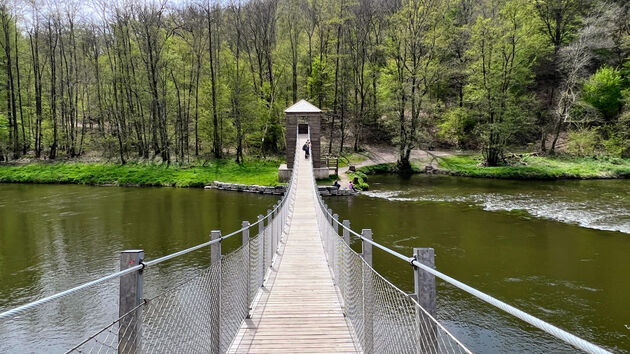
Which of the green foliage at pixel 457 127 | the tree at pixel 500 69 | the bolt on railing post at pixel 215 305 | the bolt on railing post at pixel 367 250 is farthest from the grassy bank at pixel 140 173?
the bolt on railing post at pixel 215 305

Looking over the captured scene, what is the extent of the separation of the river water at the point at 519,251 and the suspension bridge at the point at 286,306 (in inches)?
70.0

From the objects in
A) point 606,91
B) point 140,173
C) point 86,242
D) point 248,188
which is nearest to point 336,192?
point 248,188

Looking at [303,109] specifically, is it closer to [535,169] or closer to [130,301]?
[535,169]

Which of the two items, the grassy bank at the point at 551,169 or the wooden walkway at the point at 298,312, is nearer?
the wooden walkway at the point at 298,312

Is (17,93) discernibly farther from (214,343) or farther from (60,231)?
(214,343)

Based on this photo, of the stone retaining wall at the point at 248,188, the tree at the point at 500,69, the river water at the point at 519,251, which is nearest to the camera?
the river water at the point at 519,251

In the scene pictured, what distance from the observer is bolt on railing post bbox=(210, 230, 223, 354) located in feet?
10.4

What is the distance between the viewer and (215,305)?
3236 mm

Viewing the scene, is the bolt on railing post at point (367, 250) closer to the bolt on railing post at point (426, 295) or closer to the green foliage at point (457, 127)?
the bolt on railing post at point (426, 295)

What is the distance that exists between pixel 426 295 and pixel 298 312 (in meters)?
2.92

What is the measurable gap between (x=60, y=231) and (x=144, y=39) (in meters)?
17.3

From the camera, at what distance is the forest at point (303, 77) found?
78.9 feet

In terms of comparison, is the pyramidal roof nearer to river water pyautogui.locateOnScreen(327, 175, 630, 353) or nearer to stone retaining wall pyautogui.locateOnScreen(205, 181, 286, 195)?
stone retaining wall pyautogui.locateOnScreen(205, 181, 286, 195)

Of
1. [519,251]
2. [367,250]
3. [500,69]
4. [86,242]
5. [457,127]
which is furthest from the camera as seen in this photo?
[457,127]
